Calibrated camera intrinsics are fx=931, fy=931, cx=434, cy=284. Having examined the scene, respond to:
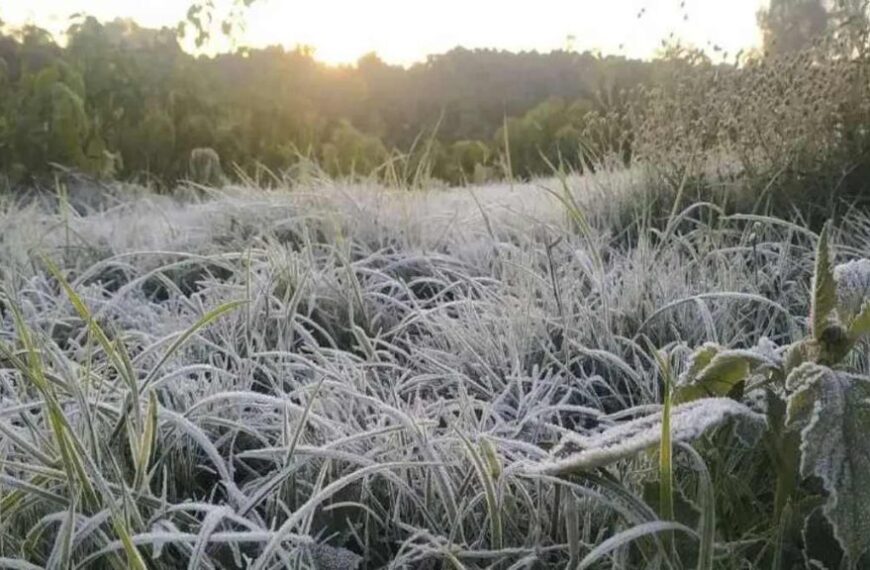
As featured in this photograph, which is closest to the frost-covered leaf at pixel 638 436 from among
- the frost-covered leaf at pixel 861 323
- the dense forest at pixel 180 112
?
the frost-covered leaf at pixel 861 323

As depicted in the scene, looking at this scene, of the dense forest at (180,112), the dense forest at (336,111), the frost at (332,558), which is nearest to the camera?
the frost at (332,558)

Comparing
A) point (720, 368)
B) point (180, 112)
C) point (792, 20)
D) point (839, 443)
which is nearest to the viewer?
point (839, 443)

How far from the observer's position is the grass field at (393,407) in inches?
35.8

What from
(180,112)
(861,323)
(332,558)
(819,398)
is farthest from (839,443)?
(180,112)

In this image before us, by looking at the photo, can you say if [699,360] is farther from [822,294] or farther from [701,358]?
[822,294]

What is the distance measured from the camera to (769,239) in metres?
1.97

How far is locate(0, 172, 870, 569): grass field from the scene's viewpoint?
910 millimetres

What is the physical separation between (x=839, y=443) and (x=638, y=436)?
0.51 feet

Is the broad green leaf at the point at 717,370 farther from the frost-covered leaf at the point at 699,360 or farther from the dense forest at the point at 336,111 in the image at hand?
the dense forest at the point at 336,111

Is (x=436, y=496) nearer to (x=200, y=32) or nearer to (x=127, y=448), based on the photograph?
(x=127, y=448)

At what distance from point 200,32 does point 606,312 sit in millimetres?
4265

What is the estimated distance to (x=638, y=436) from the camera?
2.51ft

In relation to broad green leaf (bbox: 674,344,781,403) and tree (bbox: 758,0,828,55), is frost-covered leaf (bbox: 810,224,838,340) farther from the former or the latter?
tree (bbox: 758,0,828,55)

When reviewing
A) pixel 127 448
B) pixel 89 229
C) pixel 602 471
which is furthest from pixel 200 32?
pixel 602 471
